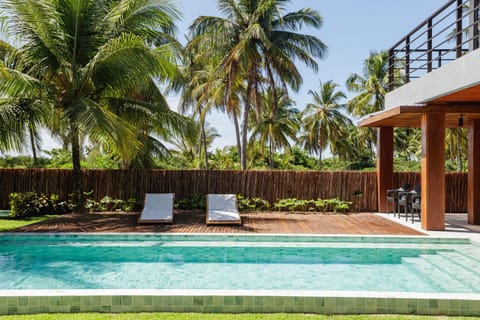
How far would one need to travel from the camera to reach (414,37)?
30.7ft

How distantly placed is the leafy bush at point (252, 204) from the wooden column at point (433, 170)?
488 centimetres

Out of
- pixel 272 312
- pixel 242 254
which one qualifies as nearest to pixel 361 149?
pixel 242 254

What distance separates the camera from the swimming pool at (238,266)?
5.26 m

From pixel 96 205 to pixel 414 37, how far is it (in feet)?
32.6

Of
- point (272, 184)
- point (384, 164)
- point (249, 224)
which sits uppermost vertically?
point (384, 164)

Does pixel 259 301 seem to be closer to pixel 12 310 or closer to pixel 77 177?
pixel 12 310

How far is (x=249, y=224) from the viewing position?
9.53 metres

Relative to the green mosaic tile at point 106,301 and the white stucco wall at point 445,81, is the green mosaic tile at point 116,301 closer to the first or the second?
the green mosaic tile at point 106,301

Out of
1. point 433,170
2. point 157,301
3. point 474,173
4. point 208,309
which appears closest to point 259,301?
point 208,309

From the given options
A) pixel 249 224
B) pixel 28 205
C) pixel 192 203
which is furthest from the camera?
pixel 192 203

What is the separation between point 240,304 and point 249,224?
17.9 ft

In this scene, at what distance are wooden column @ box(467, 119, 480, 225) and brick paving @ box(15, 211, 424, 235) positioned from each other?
1.98 meters

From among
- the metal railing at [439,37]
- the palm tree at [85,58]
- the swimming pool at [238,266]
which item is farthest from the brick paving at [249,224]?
the metal railing at [439,37]

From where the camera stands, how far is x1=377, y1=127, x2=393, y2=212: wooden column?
12047mm
